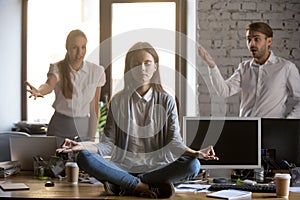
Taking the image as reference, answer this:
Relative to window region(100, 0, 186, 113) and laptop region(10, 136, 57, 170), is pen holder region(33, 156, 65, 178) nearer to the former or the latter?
laptop region(10, 136, 57, 170)

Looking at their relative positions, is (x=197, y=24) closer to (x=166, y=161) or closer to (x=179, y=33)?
(x=179, y=33)

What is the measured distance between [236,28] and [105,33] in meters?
1.32

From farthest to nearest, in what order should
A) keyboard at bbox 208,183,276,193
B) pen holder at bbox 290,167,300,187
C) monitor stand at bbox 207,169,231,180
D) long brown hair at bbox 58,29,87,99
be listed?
1. long brown hair at bbox 58,29,87,99
2. monitor stand at bbox 207,169,231,180
3. pen holder at bbox 290,167,300,187
4. keyboard at bbox 208,183,276,193

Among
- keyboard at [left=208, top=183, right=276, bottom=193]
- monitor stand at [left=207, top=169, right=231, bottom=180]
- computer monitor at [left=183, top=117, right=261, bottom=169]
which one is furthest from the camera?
monitor stand at [left=207, top=169, right=231, bottom=180]

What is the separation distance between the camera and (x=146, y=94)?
9.68 ft

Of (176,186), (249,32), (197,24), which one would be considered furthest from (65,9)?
(176,186)

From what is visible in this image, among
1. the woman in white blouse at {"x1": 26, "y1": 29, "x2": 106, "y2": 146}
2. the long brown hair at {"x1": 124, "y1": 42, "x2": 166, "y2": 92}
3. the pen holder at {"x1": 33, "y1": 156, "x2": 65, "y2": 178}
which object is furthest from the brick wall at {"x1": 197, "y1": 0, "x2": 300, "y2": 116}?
the pen holder at {"x1": 33, "y1": 156, "x2": 65, "y2": 178}

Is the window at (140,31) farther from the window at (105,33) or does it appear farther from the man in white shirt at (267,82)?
the man in white shirt at (267,82)

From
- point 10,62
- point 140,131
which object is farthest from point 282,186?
point 10,62

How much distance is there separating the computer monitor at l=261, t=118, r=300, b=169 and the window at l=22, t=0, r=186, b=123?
198cm

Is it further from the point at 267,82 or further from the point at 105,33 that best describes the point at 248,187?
the point at 105,33

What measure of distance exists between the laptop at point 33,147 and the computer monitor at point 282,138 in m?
1.21

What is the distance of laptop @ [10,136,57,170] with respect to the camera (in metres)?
3.14

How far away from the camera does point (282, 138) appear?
3.04 m
